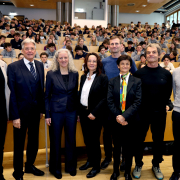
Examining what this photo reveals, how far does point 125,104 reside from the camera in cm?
168

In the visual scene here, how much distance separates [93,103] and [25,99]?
0.63 metres

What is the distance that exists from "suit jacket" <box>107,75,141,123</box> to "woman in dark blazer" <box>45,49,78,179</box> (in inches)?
15.2

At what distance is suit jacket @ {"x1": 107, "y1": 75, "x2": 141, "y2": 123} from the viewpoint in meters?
1.65

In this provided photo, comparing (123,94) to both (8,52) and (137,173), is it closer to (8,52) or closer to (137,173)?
(137,173)

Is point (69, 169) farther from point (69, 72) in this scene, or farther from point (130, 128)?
point (69, 72)

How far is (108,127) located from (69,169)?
58 centimetres

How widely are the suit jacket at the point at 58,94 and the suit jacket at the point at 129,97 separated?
14.9 inches

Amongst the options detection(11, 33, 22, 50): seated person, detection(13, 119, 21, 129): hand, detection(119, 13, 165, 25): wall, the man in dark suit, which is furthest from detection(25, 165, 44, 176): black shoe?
detection(119, 13, 165, 25): wall

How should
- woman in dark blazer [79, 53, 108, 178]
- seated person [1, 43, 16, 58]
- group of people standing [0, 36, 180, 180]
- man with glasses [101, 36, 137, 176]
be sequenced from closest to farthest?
group of people standing [0, 36, 180, 180] < woman in dark blazer [79, 53, 108, 178] < man with glasses [101, 36, 137, 176] < seated person [1, 43, 16, 58]

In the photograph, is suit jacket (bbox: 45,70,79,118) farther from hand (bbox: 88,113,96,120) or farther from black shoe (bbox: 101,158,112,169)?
A: black shoe (bbox: 101,158,112,169)

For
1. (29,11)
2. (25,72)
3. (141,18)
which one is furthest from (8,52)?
(141,18)

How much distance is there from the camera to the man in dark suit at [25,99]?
1.64m

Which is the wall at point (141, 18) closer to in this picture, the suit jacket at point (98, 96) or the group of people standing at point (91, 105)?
the group of people standing at point (91, 105)

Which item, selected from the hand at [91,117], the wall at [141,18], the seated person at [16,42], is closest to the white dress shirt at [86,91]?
the hand at [91,117]
